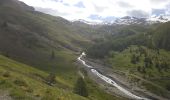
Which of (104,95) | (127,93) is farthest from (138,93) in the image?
(104,95)

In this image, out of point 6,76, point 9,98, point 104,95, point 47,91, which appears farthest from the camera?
point 104,95

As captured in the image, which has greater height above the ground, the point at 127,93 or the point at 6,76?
the point at 6,76

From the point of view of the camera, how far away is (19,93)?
90.6ft

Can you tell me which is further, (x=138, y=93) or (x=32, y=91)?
(x=138, y=93)

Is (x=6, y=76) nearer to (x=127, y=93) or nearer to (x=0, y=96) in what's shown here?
(x=0, y=96)

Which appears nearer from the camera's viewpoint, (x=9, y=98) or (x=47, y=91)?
(x=9, y=98)

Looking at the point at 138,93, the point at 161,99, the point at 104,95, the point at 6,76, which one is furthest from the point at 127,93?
the point at 6,76

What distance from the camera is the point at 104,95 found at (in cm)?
15800

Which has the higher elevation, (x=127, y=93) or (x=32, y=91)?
(x=32, y=91)

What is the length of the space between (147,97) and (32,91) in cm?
16253

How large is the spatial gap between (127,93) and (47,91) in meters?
161

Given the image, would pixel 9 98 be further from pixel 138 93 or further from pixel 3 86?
pixel 138 93

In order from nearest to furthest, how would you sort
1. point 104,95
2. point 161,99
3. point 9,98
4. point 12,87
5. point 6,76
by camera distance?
point 9,98
point 12,87
point 6,76
point 104,95
point 161,99

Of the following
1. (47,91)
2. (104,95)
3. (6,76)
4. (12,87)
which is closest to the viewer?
(12,87)
